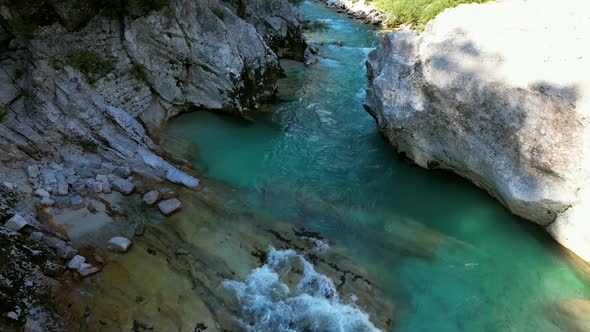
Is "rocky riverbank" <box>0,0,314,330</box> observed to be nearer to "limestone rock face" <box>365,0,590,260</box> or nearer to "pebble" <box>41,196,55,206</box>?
"pebble" <box>41,196,55,206</box>

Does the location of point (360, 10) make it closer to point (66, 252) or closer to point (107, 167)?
point (107, 167)

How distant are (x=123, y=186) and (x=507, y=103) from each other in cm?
993

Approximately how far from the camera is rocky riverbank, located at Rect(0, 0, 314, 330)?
24.6ft

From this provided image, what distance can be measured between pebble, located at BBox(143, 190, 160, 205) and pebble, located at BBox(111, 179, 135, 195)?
434 mm

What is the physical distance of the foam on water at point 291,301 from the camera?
711 cm

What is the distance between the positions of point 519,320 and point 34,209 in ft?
35.5

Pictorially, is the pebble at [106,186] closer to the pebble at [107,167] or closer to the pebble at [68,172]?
the pebble at [107,167]

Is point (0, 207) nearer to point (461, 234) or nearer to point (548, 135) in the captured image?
point (461, 234)

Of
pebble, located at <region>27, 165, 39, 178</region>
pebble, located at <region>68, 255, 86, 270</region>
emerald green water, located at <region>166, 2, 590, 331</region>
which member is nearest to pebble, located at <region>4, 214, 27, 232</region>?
pebble, located at <region>68, 255, 86, 270</region>

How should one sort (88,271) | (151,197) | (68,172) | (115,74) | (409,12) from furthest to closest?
(409,12) → (115,74) → (151,197) → (68,172) → (88,271)

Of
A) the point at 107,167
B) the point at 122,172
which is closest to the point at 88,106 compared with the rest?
the point at 107,167

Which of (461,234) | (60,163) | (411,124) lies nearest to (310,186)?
(411,124)

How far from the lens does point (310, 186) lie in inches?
427

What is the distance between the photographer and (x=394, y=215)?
32.7ft
